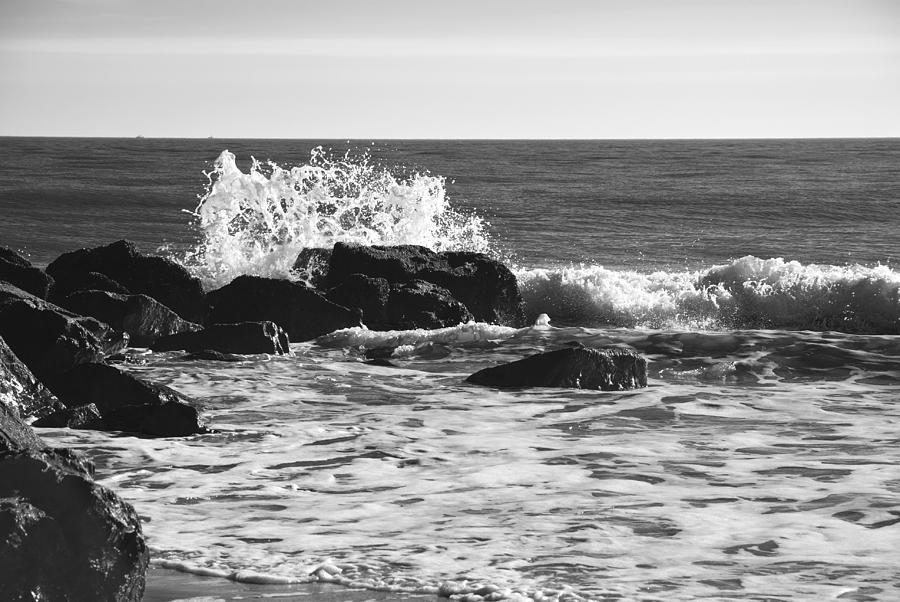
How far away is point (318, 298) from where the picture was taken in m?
11.1

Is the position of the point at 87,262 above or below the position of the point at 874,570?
above

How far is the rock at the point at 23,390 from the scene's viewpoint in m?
6.66

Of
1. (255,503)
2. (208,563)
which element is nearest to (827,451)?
(255,503)

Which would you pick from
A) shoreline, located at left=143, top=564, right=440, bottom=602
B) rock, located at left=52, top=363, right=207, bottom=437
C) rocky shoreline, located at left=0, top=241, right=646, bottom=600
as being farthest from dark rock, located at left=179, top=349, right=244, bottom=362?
shoreline, located at left=143, top=564, right=440, bottom=602

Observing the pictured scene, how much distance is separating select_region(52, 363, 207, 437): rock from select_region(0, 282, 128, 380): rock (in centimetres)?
44

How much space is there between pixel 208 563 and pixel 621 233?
1997cm

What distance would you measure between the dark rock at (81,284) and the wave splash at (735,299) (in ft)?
18.1

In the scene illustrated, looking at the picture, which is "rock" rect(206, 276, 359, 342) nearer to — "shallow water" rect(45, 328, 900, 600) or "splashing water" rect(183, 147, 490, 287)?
"shallow water" rect(45, 328, 900, 600)

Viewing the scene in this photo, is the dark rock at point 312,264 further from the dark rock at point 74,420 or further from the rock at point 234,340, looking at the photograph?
the dark rock at point 74,420

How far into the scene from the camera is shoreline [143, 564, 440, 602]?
153 inches

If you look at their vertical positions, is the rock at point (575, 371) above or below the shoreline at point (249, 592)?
above

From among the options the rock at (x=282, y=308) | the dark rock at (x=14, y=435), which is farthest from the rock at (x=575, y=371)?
the dark rock at (x=14, y=435)

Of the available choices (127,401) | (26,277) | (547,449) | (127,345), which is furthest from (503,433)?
(26,277)

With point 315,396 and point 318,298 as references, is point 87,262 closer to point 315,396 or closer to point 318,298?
point 318,298
